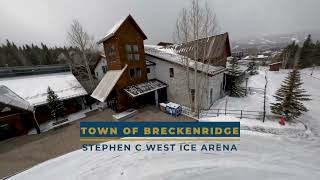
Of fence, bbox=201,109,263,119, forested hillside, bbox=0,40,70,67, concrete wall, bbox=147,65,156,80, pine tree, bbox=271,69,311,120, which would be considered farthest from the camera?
forested hillside, bbox=0,40,70,67

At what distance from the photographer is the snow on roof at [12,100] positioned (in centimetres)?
1381

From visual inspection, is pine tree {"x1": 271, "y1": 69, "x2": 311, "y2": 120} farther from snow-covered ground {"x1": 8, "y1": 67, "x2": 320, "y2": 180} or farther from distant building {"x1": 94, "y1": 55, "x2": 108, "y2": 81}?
distant building {"x1": 94, "y1": 55, "x2": 108, "y2": 81}

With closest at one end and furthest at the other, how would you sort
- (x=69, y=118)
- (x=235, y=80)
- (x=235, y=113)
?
(x=235, y=113)
(x=69, y=118)
(x=235, y=80)

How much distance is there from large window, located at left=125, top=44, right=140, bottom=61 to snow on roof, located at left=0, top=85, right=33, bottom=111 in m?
11.6

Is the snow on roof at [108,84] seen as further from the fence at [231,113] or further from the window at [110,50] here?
the fence at [231,113]

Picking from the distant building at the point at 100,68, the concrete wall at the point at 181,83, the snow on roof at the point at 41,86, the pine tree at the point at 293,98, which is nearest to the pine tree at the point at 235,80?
the concrete wall at the point at 181,83

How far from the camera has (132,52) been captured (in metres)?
17.7

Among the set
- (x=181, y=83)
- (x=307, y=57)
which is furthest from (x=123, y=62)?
(x=307, y=57)

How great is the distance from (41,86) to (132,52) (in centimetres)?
1305

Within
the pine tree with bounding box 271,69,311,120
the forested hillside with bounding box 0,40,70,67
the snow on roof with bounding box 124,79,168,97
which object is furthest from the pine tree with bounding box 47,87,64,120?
the forested hillside with bounding box 0,40,70,67

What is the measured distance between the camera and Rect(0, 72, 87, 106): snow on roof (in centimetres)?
Result: 1702

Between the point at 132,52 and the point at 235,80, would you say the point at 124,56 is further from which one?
the point at 235,80

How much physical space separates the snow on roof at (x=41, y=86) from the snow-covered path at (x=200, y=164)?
10.3 m

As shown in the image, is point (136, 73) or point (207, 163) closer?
point (207, 163)
